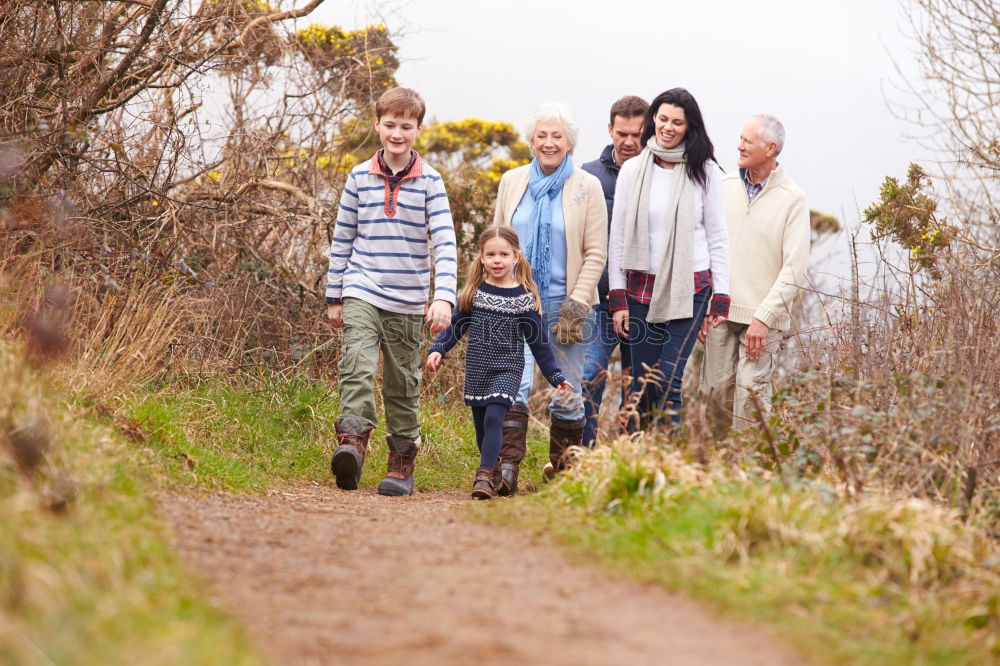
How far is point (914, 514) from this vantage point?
374cm

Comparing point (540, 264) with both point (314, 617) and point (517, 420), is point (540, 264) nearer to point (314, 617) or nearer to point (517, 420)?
point (517, 420)

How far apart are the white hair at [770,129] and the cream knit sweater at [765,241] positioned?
0.67 ft

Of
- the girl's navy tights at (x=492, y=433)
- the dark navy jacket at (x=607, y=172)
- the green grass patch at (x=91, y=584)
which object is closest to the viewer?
the green grass patch at (x=91, y=584)

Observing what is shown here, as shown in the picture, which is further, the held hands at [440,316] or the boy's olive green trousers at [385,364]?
the boy's olive green trousers at [385,364]

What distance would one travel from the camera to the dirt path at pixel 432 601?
8.93 feet

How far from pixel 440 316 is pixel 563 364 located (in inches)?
33.9

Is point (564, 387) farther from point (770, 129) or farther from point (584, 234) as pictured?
point (770, 129)

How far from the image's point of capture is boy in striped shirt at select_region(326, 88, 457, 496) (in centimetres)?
578

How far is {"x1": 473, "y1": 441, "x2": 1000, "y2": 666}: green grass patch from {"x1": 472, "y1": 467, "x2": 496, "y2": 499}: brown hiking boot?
3.77ft

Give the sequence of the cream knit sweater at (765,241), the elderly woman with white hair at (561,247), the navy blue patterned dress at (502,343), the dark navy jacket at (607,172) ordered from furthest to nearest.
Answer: the dark navy jacket at (607,172)
the cream knit sweater at (765,241)
the elderly woman with white hair at (561,247)
the navy blue patterned dress at (502,343)

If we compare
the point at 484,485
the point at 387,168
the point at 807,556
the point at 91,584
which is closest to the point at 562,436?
the point at 484,485

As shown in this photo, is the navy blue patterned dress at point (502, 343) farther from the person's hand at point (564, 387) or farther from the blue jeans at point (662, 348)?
the blue jeans at point (662, 348)

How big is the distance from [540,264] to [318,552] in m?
2.67

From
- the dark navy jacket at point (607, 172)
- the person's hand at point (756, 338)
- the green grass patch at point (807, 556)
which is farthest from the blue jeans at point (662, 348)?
the green grass patch at point (807, 556)
